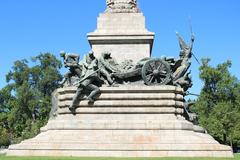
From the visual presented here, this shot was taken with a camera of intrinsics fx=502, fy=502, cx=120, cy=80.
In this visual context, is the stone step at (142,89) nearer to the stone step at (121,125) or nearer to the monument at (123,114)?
the monument at (123,114)

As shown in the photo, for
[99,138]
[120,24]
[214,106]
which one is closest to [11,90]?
[214,106]

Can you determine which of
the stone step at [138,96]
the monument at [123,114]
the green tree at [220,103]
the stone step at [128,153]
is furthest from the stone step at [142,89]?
the green tree at [220,103]

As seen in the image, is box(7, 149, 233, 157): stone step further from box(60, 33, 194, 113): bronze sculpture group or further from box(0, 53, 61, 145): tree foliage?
box(0, 53, 61, 145): tree foliage

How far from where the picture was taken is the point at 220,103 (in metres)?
58.1

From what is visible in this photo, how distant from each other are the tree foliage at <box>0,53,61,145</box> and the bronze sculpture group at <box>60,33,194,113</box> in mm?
38207

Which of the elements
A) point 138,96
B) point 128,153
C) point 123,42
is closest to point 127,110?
point 138,96

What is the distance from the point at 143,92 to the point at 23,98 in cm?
4432

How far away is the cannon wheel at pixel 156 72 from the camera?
2475 cm

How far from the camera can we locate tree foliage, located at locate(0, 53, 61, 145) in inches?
2594

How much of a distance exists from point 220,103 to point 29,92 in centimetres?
2520

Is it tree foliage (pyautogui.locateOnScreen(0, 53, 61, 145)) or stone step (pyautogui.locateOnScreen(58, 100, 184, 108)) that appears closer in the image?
stone step (pyautogui.locateOnScreen(58, 100, 184, 108))

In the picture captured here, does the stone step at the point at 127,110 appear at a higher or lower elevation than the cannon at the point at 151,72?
lower

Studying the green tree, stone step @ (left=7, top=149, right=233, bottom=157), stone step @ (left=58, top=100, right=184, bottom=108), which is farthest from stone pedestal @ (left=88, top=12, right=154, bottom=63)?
the green tree

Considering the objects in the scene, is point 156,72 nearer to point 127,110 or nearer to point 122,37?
point 127,110
